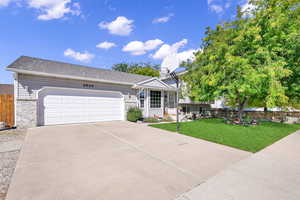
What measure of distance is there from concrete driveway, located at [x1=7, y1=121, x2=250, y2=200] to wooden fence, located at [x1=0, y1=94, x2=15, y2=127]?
4640 millimetres

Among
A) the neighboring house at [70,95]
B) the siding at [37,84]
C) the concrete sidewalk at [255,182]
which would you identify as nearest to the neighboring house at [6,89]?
the neighboring house at [70,95]

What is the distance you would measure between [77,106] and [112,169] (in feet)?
25.0

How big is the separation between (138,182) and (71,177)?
1.40 m

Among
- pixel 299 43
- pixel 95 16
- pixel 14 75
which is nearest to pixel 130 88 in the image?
pixel 95 16

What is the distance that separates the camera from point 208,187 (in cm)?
240

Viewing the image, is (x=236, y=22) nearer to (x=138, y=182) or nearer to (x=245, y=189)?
(x=245, y=189)

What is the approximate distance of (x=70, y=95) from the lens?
908cm

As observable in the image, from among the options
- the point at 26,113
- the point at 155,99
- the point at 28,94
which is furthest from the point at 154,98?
the point at 26,113

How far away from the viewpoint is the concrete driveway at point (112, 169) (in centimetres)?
225

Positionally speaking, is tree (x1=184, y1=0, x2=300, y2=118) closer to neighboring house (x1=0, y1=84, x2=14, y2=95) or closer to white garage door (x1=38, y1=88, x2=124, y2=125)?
white garage door (x1=38, y1=88, x2=124, y2=125)

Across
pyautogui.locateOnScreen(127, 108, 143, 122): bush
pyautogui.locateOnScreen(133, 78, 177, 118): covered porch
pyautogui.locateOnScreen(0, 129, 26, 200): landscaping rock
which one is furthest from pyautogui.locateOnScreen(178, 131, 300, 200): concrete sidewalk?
pyautogui.locateOnScreen(133, 78, 177, 118): covered porch

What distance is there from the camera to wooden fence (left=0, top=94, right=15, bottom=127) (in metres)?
7.47

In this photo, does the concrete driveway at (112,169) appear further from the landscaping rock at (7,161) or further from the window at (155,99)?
the window at (155,99)

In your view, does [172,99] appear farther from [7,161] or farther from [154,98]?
[7,161]
